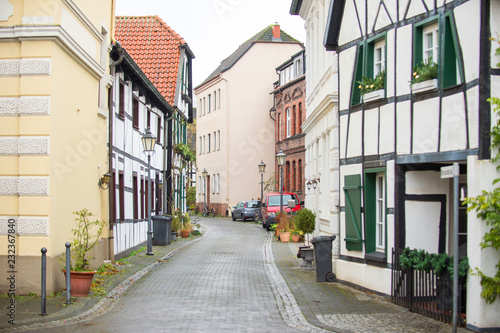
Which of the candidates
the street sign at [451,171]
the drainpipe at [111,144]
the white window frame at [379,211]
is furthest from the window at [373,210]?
the drainpipe at [111,144]

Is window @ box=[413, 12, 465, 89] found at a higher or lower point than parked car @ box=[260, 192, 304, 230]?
higher

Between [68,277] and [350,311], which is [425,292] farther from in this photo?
[68,277]

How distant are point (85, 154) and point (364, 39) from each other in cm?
629

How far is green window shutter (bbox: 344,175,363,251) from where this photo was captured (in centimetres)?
1362

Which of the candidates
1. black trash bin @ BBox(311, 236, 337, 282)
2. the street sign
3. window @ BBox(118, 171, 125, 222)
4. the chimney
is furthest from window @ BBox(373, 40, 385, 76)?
the chimney

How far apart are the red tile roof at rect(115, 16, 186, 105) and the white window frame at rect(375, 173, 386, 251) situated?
57.1 feet

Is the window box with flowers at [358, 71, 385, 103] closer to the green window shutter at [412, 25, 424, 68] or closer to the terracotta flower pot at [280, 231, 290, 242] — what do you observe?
the green window shutter at [412, 25, 424, 68]

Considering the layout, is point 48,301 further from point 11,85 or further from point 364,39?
point 364,39

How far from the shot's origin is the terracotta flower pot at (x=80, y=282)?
11.7 m

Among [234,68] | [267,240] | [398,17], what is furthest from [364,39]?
[234,68]

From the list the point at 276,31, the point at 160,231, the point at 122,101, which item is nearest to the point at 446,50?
the point at 122,101

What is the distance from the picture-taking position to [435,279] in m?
10.4

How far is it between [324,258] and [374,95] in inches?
157

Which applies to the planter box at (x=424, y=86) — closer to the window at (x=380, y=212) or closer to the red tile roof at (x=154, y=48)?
the window at (x=380, y=212)
